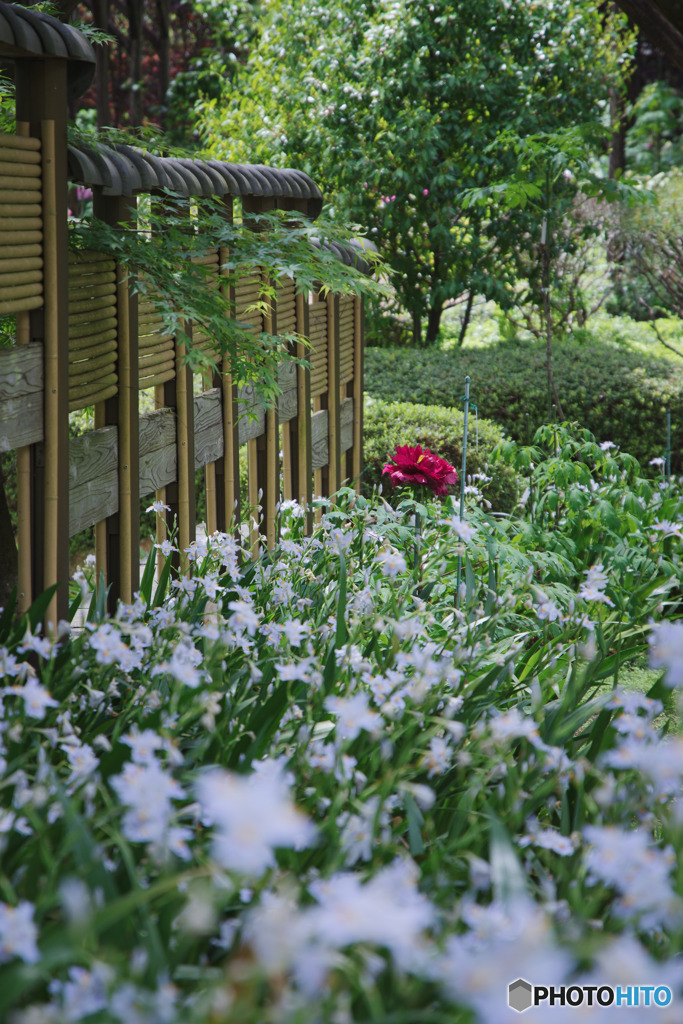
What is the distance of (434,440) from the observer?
5750 mm

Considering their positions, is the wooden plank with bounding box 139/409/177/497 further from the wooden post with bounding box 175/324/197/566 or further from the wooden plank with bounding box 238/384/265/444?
the wooden plank with bounding box 238/384/265/444

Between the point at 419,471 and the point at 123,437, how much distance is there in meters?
1.31

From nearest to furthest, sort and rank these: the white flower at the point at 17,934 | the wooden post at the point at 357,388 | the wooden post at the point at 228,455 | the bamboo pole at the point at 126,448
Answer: the white flower at the point at 17,934, the bamboo pole at the point at 126,448, the wooden post at the point at 228,455, the wooden post at the point at 357,388

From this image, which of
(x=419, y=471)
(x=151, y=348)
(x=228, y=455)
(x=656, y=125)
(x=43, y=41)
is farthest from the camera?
(x=656, y=125)

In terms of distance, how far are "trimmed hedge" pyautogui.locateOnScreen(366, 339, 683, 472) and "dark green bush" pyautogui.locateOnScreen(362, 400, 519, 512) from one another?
1064mm

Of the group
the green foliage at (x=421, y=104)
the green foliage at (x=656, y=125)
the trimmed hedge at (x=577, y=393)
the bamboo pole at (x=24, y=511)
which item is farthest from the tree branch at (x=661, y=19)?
the green foliage at (x=656, y=125)

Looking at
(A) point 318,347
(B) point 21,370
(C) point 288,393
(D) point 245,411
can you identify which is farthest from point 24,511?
(A) point 318,347

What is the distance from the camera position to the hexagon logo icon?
119cm

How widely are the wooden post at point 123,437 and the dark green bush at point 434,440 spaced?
9.58 feet

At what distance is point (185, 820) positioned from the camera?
1.37 metres

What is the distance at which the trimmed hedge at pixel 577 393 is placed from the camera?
7.15 m

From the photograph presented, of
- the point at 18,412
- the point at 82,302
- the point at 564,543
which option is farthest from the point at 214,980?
the point at 564,543

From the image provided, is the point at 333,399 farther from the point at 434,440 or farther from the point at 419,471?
the point at 434,440

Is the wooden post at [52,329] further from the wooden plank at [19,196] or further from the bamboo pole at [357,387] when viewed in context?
the bamboo pole at [357,387]
